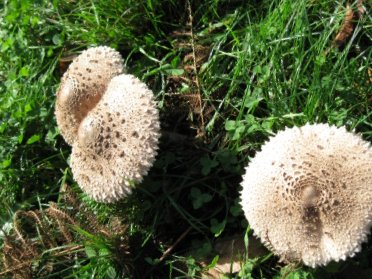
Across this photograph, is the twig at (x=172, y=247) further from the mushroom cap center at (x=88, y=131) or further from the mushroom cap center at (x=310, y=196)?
the mushroom cap center at (x=310, y=196)

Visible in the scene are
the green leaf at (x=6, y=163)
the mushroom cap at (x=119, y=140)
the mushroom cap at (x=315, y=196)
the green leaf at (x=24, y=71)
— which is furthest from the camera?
the green leaf at (x=24, y=71)

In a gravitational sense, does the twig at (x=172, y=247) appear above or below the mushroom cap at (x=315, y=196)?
below

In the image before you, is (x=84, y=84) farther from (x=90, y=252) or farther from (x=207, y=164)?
(x=90, y=252)

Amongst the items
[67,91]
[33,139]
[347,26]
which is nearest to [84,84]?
[67,91]

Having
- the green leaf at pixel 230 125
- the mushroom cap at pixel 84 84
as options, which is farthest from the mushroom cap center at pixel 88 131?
the green leaf at pixel 230 125

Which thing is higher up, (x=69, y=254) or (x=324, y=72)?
(x=324, y=72)

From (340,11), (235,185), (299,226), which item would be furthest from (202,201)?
(340,11)

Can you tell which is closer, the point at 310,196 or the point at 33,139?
the point at 310,196

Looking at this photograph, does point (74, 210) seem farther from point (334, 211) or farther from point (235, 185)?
point (334, 211)
